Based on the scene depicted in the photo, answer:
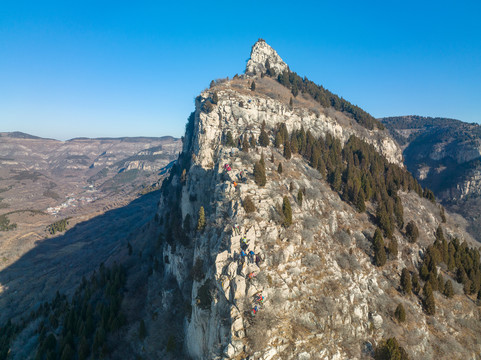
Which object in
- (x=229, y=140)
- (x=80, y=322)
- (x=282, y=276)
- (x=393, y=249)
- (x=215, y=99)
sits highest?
(x=215, y=99)

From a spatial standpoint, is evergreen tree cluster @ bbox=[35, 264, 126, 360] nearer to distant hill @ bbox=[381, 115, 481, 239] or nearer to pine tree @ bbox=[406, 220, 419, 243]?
pine tree @ bbox=[406, 220, 419, 243]

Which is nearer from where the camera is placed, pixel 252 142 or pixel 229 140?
pixel 252 142

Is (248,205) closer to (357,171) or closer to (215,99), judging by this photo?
(215,99)

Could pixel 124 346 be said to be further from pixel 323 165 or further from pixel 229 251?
pixel 323 165

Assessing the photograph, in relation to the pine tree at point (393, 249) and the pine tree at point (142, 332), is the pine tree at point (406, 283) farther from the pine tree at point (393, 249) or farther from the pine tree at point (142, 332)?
the pine tree at point (142, 332)

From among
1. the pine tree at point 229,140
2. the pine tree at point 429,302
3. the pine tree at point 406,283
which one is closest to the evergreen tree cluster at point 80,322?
the pine tree at point 229,140

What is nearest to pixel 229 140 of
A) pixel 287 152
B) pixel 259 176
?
pixel 287 152

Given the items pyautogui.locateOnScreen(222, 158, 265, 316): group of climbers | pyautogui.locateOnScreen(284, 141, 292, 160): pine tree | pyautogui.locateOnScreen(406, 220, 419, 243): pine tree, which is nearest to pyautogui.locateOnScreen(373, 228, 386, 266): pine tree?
pyautogui.locateOnScreen(406, 220, 419, 243): pine tree

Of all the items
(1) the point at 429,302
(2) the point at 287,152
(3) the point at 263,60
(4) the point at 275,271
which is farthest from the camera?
(3) the point at 263,60

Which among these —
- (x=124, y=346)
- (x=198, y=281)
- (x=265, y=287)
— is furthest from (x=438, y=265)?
(x=124, y=346)
